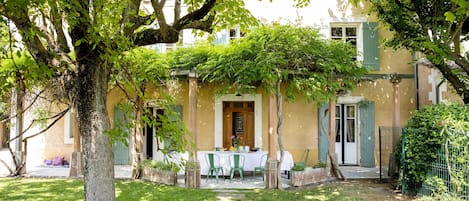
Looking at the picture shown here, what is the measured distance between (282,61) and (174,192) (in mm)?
3821

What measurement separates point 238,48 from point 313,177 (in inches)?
148

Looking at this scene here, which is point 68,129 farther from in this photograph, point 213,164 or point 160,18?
point 160,18

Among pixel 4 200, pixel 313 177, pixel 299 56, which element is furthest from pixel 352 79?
pixel 4 200

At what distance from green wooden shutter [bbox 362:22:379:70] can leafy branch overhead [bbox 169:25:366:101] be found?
2497 mm

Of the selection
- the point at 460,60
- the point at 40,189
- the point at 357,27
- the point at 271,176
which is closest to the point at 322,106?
the point at 357,27

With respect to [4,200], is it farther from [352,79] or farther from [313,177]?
[352,79]

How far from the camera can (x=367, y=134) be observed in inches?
461

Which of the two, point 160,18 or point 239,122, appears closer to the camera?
point 160,18

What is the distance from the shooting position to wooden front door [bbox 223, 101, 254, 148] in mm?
12008

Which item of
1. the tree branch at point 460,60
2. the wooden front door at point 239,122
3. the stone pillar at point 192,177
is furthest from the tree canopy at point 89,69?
the wooden front door at point 239,122

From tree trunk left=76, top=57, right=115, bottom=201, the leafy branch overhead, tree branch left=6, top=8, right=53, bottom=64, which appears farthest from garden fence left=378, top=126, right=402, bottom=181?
tree branch left=6, top=8, right=53, bottom=64

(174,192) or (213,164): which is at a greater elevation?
(213,164)

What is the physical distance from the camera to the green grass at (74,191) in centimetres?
747

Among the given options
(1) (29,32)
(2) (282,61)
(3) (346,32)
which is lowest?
(1) (29,32)
